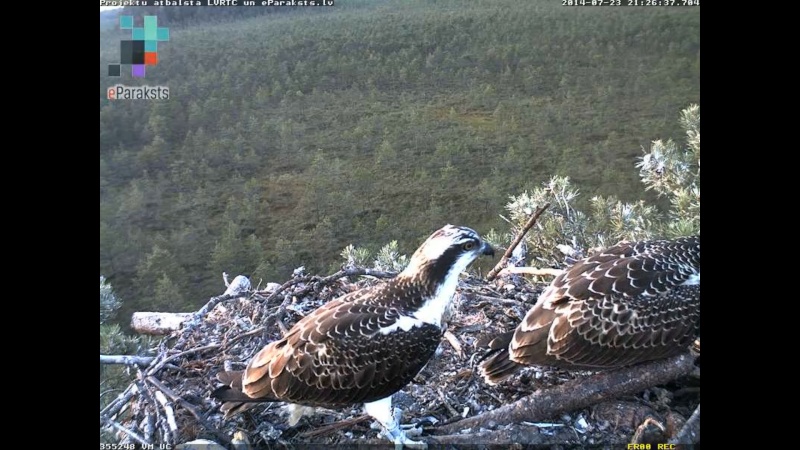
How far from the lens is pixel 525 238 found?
200 inches

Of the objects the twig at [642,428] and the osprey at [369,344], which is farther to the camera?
the twig at [642,428]

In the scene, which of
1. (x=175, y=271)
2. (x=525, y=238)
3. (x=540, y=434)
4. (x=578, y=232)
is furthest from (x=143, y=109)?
(x=540, y=434)

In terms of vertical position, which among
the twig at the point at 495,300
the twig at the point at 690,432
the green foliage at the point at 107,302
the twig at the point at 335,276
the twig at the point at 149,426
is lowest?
the twig at the point at 149,426

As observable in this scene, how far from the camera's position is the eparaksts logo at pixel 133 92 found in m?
5.00

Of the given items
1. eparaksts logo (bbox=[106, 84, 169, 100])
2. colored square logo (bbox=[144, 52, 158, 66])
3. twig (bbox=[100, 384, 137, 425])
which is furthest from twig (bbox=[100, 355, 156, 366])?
colored square logo (bbox=[144, 52, 158, 66])

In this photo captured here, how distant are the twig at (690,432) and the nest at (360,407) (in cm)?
3

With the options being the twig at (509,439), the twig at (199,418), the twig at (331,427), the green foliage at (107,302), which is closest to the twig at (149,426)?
the twig at (199,418)

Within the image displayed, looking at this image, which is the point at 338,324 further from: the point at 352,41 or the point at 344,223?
the point at 352,41

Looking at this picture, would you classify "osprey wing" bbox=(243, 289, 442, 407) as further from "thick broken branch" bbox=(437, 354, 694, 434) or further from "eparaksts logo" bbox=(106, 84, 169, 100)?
"eparaksts logo" bbox=(106, 84, 169, 100)

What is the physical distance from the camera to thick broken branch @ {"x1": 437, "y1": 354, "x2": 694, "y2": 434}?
4.61m

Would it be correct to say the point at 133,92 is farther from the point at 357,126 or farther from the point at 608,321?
the point at 608,321

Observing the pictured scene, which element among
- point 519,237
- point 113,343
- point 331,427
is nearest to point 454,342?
point 519,237

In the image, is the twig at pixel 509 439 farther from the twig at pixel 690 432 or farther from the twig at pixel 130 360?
the twig at pixel 130 360

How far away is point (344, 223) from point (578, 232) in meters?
1.70
